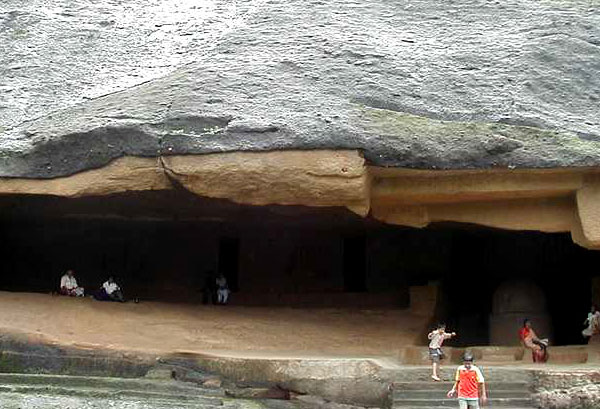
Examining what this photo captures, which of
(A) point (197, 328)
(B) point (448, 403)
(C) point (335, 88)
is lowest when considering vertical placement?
(B) point (448, 403)

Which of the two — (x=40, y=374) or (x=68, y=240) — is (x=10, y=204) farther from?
(x=40, y=374)

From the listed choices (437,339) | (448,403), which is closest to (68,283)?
(437,339)

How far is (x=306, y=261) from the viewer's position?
15.4 metres

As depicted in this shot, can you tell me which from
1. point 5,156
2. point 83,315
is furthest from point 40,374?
point 5,156

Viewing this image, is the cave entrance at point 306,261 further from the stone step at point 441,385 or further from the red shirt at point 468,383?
the red shirt at point 468,383

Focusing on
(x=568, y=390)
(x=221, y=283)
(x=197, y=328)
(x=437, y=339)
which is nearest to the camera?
(x=568, y=390)

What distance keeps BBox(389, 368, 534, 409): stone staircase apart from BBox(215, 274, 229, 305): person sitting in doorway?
481 cm

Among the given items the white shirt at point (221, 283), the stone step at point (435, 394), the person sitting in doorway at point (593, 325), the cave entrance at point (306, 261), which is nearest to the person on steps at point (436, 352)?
the stone step at point (435, 394)

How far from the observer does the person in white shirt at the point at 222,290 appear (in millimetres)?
14414

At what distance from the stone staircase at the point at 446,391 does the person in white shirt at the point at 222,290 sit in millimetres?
4819

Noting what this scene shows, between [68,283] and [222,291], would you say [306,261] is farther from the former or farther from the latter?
[68,283]

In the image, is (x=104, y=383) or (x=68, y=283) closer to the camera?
(x=104, y=383)

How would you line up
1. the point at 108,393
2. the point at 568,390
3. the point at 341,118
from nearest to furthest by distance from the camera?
1. the point at 108,393
2. the point at 568,390
3. the point at 341,118

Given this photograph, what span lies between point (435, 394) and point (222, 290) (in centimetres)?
520
